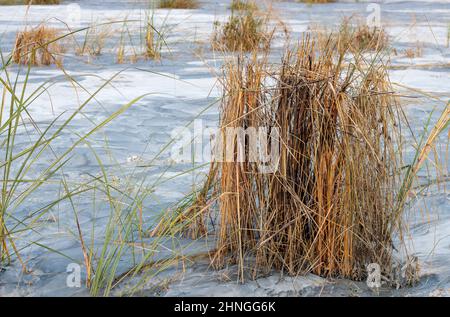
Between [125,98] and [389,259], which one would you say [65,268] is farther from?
[125,98]

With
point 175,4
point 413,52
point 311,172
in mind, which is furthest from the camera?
point 175,4

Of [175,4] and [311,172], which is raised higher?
[175,4]

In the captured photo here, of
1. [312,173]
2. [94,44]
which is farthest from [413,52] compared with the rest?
[312,173]

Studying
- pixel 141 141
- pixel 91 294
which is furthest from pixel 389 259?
pixel 141 141

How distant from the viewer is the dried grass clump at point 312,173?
7.83ft

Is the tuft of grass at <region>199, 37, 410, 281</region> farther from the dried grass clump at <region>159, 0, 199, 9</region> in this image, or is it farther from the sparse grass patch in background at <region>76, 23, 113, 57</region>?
the dried grass clump at <region>159, 0, 199, 9</region>

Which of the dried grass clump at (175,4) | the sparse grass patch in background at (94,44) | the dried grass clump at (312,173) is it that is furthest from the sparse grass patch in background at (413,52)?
the dried grass clump at (312,173)

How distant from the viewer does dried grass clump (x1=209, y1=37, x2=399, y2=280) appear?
2.39m

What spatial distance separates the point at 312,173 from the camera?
248 cm

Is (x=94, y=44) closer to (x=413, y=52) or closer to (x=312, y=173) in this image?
(x=413, y=52)

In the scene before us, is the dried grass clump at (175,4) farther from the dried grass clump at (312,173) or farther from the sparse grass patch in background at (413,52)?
the dried grass clump at (312,173)

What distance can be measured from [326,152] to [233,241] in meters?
0.41

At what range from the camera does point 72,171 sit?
12.1 ft

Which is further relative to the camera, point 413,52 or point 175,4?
point 175,4
